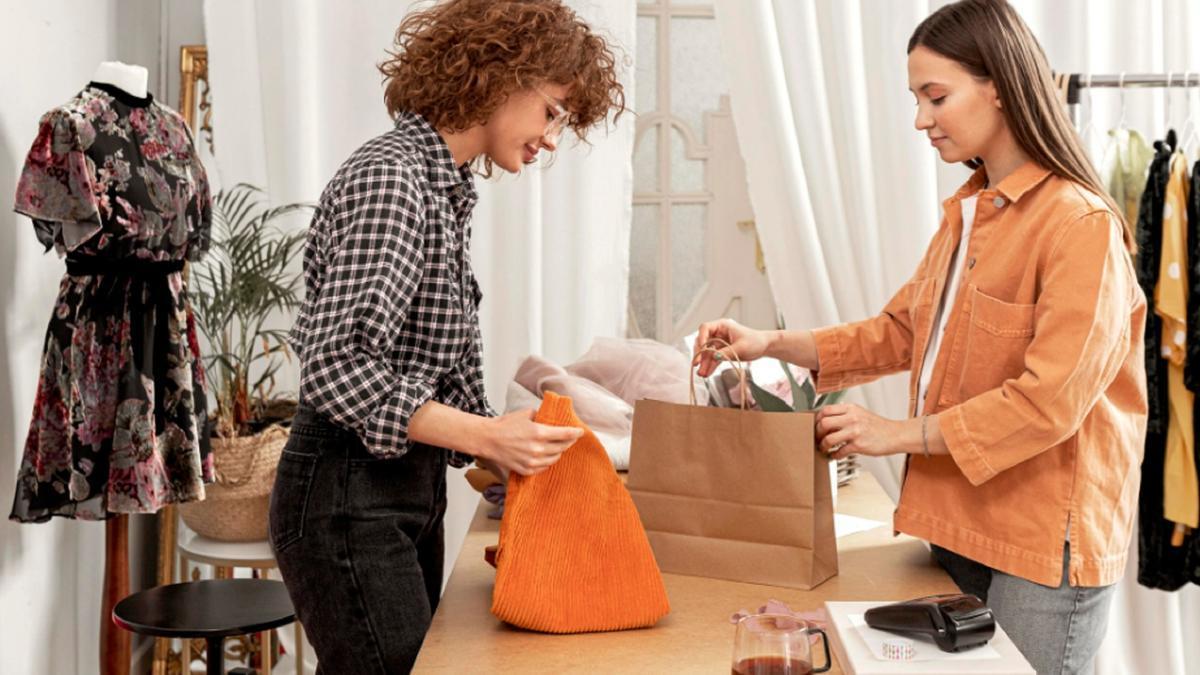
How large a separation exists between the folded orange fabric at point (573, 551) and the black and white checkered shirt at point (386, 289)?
171 millimetres

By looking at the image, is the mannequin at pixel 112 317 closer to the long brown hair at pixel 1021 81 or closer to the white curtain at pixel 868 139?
the white curtain at pixel 868 139

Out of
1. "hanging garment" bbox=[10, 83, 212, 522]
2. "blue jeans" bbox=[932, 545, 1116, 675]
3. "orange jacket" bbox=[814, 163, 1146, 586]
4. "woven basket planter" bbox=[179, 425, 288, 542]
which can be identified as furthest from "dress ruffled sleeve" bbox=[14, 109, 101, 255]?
"blue jeans" bbox=[932, 545, 1116, 675]

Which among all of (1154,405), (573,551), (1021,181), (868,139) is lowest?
(573,551)

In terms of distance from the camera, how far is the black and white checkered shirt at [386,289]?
141 cm

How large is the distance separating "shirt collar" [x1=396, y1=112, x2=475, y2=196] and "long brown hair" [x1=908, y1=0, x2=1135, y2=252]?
691 mm

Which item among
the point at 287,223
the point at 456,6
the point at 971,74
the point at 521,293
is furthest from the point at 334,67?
the point at 971,74

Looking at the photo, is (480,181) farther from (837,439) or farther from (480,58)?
(837,439)

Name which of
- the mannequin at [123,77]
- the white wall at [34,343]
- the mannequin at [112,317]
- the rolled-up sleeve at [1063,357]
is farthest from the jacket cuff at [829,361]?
the white wall at [34,343]

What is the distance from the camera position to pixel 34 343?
8.84ft

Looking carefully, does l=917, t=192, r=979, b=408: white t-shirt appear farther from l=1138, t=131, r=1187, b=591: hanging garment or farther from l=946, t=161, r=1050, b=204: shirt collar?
l=1138, t=131, r=1187, b=591: hanging garment

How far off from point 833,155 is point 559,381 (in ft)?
3.69

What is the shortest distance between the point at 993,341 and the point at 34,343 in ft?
6.79

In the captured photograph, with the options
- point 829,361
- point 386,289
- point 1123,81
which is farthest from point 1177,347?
point 386,289

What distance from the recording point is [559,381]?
8.14 feet
